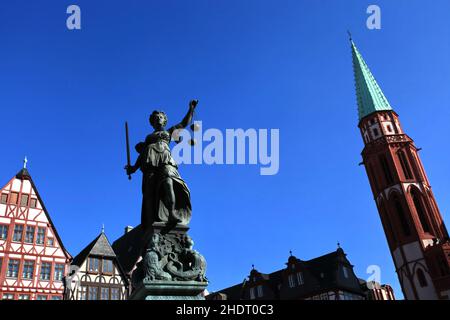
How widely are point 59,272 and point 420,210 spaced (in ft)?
148

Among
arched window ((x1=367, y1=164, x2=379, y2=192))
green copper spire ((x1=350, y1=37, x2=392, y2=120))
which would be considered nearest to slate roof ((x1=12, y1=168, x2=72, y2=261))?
arched window ((x1=367, y1=164, x2=379, y2=192))

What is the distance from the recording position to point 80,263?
103 ft

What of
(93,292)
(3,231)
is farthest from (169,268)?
(93,292)

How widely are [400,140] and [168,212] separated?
2293 inches

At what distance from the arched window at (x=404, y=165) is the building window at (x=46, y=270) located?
153 feet

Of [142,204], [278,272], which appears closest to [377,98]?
[278,272]

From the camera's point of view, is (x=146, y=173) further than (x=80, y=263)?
No

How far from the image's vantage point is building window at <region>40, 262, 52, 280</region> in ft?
92.2

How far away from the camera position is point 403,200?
175 feet

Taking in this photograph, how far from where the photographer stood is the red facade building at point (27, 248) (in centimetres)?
2700

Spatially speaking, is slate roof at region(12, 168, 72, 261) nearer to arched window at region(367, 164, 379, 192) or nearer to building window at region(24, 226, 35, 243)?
building window at region(24, 226, 35, 243)

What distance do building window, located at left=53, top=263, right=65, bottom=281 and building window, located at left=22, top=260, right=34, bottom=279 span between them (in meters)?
1.60

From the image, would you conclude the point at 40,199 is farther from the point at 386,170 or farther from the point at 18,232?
the point at 386,170
